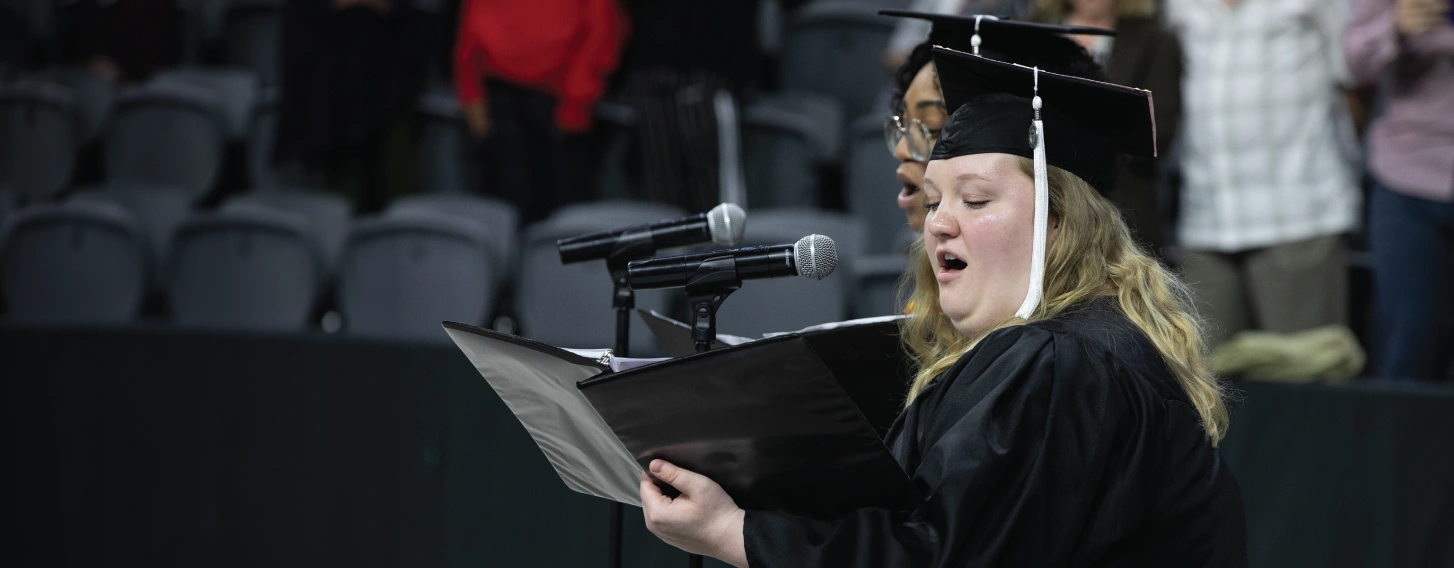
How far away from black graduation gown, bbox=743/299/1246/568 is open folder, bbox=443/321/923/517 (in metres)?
0.04

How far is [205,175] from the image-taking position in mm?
5820

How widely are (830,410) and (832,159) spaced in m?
4.14

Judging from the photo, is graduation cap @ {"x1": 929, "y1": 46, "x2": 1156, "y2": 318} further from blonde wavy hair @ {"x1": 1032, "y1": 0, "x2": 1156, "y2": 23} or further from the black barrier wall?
blonde wavy hair @ {"x1": 1032, "y1": 0, "x2": 1156, "y2": 23}

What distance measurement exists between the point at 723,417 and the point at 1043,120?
0.59 m

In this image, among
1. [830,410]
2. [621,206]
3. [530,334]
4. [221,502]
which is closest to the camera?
[830,410]

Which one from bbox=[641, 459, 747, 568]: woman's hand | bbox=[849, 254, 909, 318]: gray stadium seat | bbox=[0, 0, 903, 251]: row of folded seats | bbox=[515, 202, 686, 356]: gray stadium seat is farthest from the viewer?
bbox=[0, 0, 903, 251]: row of folded seats

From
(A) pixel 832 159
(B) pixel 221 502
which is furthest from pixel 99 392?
(A) pixel 832 159

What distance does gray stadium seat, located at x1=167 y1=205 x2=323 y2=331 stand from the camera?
4.81m

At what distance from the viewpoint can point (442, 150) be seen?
5.87 metres

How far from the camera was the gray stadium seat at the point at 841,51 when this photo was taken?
594cm

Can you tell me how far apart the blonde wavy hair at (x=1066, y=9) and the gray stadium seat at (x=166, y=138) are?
11.9 feet

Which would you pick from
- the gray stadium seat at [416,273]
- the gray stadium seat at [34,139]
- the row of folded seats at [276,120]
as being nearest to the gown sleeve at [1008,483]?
the gray stadium seat at [416,273]

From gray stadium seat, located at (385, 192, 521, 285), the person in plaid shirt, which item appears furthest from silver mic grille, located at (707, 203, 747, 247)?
gray stadium seat, located at (385, 192, 521, 285)

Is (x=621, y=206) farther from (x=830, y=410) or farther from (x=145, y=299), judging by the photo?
(x=830, y=410)
